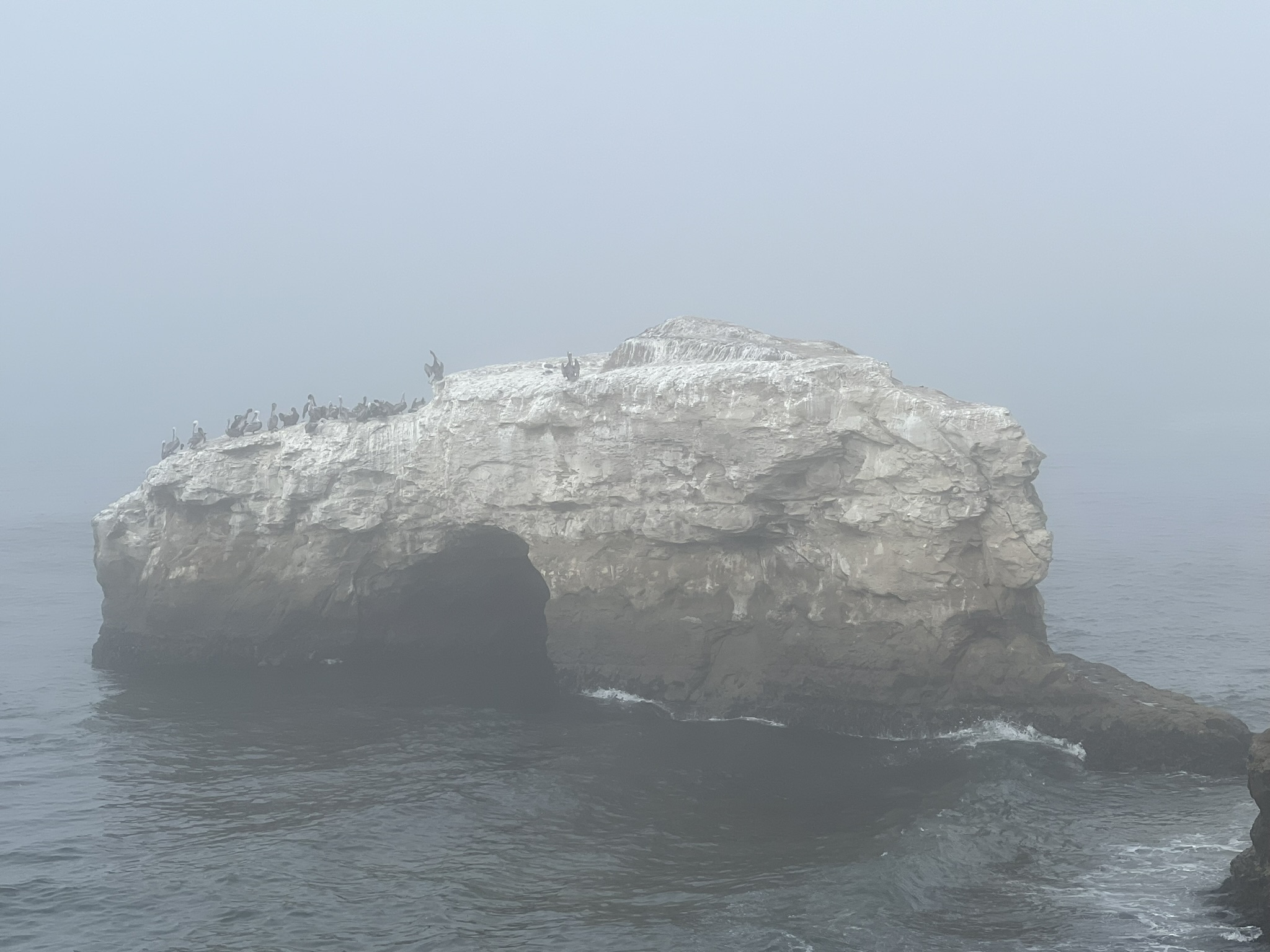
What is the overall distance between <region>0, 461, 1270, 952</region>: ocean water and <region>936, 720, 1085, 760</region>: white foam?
9 centimetres

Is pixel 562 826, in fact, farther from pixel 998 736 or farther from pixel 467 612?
pixel 467 612

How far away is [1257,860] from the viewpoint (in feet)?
68.1

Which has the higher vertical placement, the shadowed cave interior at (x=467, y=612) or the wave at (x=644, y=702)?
the shadowed cave interior at (x=467, y=612)

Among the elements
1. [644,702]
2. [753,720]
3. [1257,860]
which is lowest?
[753,720]

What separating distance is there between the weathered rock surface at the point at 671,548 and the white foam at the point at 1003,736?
0.98 ft

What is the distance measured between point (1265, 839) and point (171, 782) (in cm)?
2547

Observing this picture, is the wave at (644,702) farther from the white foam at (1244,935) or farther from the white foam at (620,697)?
the white foam at (1244,935)

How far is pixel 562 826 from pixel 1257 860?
14.5 metres

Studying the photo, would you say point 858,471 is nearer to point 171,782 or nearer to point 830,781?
point 830,781

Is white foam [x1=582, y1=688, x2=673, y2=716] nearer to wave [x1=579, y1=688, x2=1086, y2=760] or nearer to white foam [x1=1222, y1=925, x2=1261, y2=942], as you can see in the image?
wave [x1=579, y1=688, x2=1086, y2=760]

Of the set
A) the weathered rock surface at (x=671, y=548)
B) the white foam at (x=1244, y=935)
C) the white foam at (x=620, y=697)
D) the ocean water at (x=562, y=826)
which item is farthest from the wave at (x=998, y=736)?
the white foam at (x=1244, y=935)

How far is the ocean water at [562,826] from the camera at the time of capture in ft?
69.6

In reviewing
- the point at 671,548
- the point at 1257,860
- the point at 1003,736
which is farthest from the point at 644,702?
the point at 1257,860

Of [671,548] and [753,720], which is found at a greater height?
[671,548]
